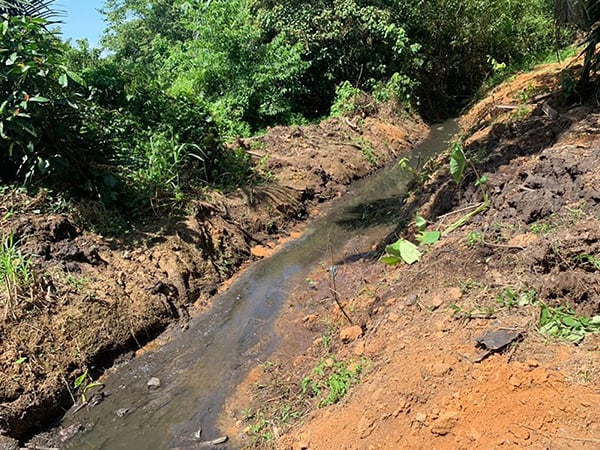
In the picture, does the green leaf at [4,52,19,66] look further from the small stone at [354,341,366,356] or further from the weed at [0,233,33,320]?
the small stone at [354,341,366,356]

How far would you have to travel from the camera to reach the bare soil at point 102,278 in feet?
17.1

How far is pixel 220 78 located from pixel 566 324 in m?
11.9

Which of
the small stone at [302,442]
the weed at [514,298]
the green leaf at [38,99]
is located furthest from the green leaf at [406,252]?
the green leaf at [38,99]

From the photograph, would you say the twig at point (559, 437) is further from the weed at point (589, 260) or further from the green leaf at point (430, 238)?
the green leaf at point (430, 238)

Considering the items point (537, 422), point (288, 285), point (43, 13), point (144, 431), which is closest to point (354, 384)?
point (537, 422)

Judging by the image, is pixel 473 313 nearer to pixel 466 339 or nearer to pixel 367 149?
pixel 466 339

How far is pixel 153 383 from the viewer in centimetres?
545

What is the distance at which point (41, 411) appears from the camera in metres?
5.05

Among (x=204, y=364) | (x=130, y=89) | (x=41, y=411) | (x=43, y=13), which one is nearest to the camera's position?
(x=41, y=411)

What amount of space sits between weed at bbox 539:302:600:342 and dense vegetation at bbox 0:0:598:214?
181 inches

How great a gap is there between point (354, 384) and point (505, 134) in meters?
5.03

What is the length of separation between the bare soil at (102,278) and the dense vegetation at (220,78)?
63 cm

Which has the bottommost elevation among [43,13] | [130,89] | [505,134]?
[505,134]

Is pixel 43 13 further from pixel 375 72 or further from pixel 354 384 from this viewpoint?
pixel 375 72
